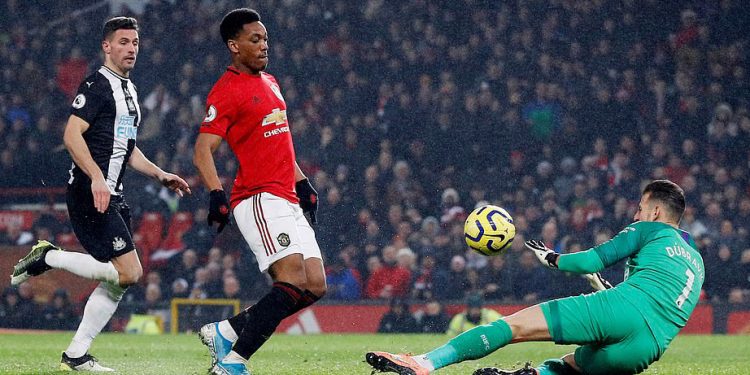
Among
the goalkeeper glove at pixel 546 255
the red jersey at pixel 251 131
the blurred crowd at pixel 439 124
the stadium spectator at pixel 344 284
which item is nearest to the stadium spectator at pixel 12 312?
the blurred crowd at pixel 439 124

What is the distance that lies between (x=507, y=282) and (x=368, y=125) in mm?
4655

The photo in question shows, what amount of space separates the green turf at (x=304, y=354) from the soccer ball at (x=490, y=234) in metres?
0.97

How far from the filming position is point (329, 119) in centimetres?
1969

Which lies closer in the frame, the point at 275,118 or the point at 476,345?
the point at 476,345

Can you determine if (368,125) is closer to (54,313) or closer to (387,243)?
(387,243)

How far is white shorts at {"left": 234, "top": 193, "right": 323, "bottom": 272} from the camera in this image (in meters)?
6.59

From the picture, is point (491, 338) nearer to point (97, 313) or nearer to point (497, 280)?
point (97, 313)

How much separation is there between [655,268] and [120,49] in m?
4.05

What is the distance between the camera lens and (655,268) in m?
5.79

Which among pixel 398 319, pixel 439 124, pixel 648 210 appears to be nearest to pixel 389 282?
pixel 398 319

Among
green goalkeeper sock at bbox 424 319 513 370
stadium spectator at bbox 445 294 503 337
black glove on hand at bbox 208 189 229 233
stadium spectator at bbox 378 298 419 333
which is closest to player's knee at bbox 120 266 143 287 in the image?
black glove on hand at bbox 208 189 229 233

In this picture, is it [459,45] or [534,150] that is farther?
[459,45]

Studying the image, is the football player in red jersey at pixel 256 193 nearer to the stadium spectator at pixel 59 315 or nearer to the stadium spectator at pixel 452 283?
the stadium spectator at pixel 452 283

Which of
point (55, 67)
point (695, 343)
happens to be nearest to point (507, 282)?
point (695, 343)
